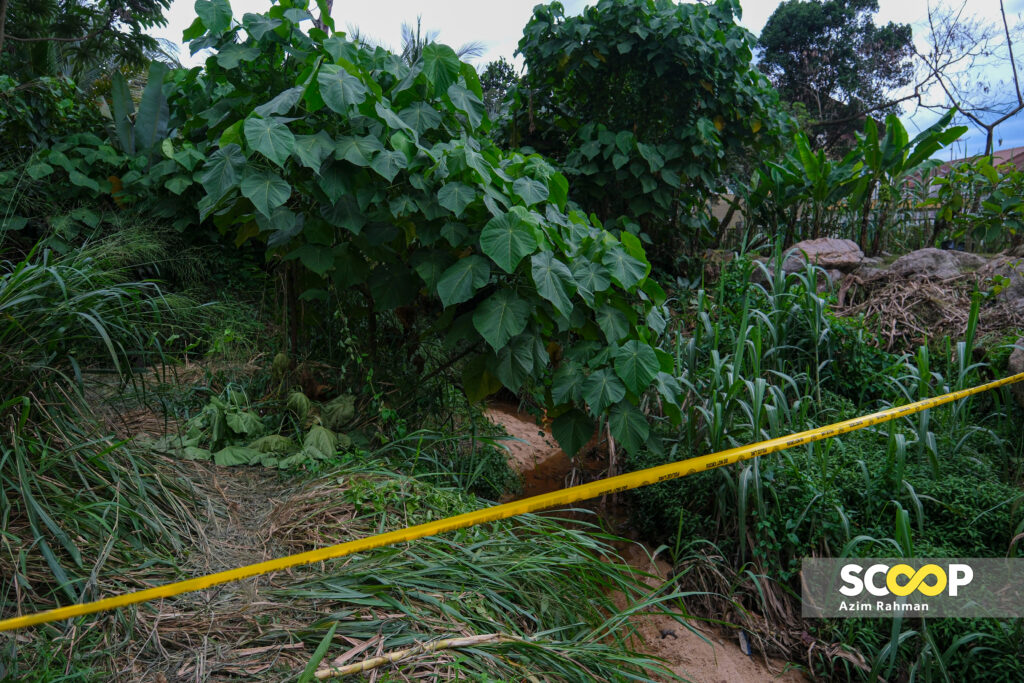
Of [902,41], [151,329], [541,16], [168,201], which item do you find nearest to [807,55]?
[902,41]

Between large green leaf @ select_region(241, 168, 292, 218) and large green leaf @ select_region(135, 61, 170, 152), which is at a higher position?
large green leaf @ select_region(135, 61, 170, 152)

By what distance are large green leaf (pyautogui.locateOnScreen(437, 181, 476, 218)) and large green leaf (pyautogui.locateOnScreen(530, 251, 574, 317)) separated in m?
0.32

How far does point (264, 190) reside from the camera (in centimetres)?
237

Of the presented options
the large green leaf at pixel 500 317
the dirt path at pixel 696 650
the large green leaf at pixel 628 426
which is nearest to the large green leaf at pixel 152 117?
the large green leaf at pixel 500 317

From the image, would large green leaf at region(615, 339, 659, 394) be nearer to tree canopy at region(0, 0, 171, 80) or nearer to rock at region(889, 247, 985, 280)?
rock at region(889, 247, 985, 280)

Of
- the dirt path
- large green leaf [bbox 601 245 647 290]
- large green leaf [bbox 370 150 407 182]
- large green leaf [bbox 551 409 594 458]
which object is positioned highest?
large green leaf [bbox 370 150 407 182]

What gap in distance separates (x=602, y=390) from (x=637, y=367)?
0.16 meters

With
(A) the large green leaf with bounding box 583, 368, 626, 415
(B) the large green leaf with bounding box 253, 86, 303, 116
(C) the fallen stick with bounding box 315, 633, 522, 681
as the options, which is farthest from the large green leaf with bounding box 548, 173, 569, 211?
(C) the fallen stick with bounding box 315, 633, 522, 681

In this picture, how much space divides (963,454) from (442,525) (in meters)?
2.70

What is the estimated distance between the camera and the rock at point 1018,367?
10.8 ft

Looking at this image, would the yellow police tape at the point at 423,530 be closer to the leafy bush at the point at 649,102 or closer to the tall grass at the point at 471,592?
the tall grass at the point at 471,592

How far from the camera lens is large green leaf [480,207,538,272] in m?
2.37

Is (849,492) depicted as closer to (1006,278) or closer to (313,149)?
(1006,278)

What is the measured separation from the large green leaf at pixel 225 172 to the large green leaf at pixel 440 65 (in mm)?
775
